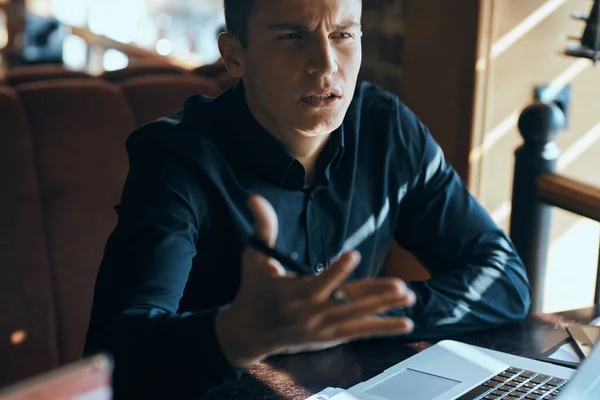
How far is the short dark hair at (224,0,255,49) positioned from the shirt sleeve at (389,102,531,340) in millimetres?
366

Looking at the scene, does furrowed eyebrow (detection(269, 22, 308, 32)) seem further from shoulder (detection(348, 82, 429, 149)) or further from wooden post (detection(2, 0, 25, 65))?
wooden post (detection(2, 0, 25, 65))

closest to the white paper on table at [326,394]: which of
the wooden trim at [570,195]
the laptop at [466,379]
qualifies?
the laptop at [466,379]

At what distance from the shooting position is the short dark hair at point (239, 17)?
1.33 meters

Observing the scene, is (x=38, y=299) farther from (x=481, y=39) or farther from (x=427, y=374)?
(x=481, y=39)

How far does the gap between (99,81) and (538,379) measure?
1.29 metres

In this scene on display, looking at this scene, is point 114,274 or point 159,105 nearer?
point 114,274

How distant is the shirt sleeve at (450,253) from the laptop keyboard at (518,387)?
8.2 inches

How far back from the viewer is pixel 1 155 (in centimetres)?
171

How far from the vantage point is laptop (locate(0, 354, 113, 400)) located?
0.41 meters

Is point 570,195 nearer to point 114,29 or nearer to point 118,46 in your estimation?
point 118,46

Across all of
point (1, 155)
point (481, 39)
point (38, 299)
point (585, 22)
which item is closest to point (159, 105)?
point (1, 155)

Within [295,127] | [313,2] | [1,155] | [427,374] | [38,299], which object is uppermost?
[313,2]

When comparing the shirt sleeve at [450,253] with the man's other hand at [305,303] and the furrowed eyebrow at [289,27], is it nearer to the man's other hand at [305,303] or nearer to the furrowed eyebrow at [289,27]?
the furrowed eyebrow at [289,27]

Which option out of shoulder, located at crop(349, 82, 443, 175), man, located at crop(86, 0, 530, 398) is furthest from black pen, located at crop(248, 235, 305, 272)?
shoulder, located at crop(349, 82, 443, 175)
